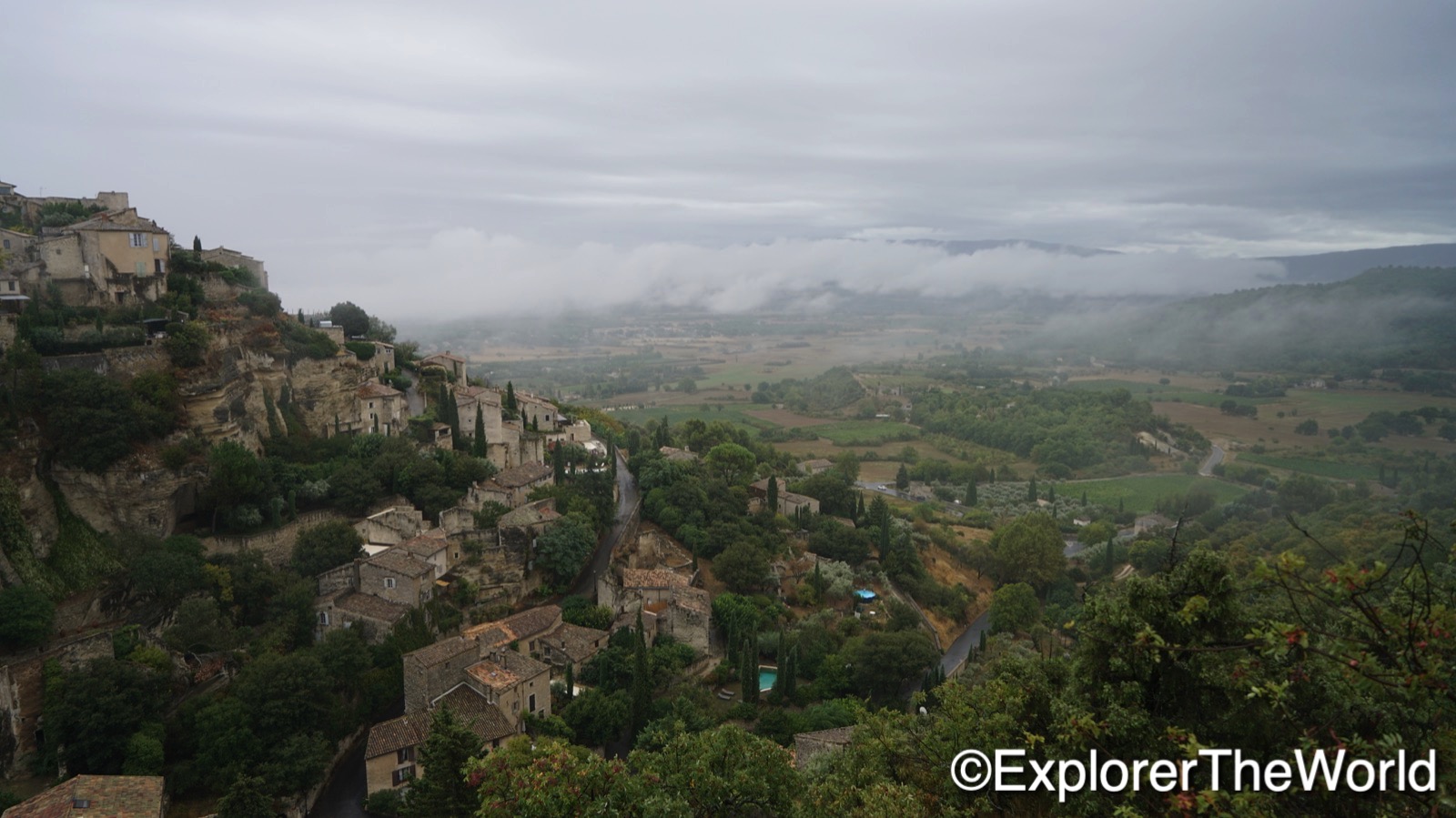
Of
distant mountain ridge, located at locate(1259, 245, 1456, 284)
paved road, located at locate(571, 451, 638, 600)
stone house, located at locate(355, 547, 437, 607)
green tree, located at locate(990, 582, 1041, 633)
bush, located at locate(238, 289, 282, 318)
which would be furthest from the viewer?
distant mountain ridge, located at locate(1259, 245, 1456, 284)

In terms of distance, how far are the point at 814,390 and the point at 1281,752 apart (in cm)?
9699

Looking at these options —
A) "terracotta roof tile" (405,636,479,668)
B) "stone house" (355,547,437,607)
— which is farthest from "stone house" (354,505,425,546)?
"terracotta roof tile" (405,636,479,668)

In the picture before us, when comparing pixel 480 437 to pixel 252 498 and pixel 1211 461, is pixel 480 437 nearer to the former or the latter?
pixel 252 498

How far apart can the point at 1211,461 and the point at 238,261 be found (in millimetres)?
72617

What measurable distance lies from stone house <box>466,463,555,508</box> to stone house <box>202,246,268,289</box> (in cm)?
1507

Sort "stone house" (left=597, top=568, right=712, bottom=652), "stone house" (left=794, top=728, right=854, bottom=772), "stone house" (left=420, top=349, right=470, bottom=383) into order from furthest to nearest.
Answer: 1. "stone house" (left=420, top=349, right=470, bottom=383)
2. "stone house" (left=597, top=568, right=712, bottom=652)
3. "stone house" (left=794, top=728, right=854, bottom=772)

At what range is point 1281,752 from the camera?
7.52 m

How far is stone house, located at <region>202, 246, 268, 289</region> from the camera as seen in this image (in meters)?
35.6

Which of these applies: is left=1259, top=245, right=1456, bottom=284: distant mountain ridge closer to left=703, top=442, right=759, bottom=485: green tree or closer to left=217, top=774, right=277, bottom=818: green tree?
left=703, top=442, right=759, bottom=485: green tree

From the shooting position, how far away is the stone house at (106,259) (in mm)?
26703

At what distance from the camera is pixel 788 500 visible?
4200 cm

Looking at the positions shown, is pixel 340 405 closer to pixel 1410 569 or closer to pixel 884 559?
pixel 884 559

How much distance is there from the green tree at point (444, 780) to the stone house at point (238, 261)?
26736 mm

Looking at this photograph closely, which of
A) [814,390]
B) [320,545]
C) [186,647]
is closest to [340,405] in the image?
[320,545]
